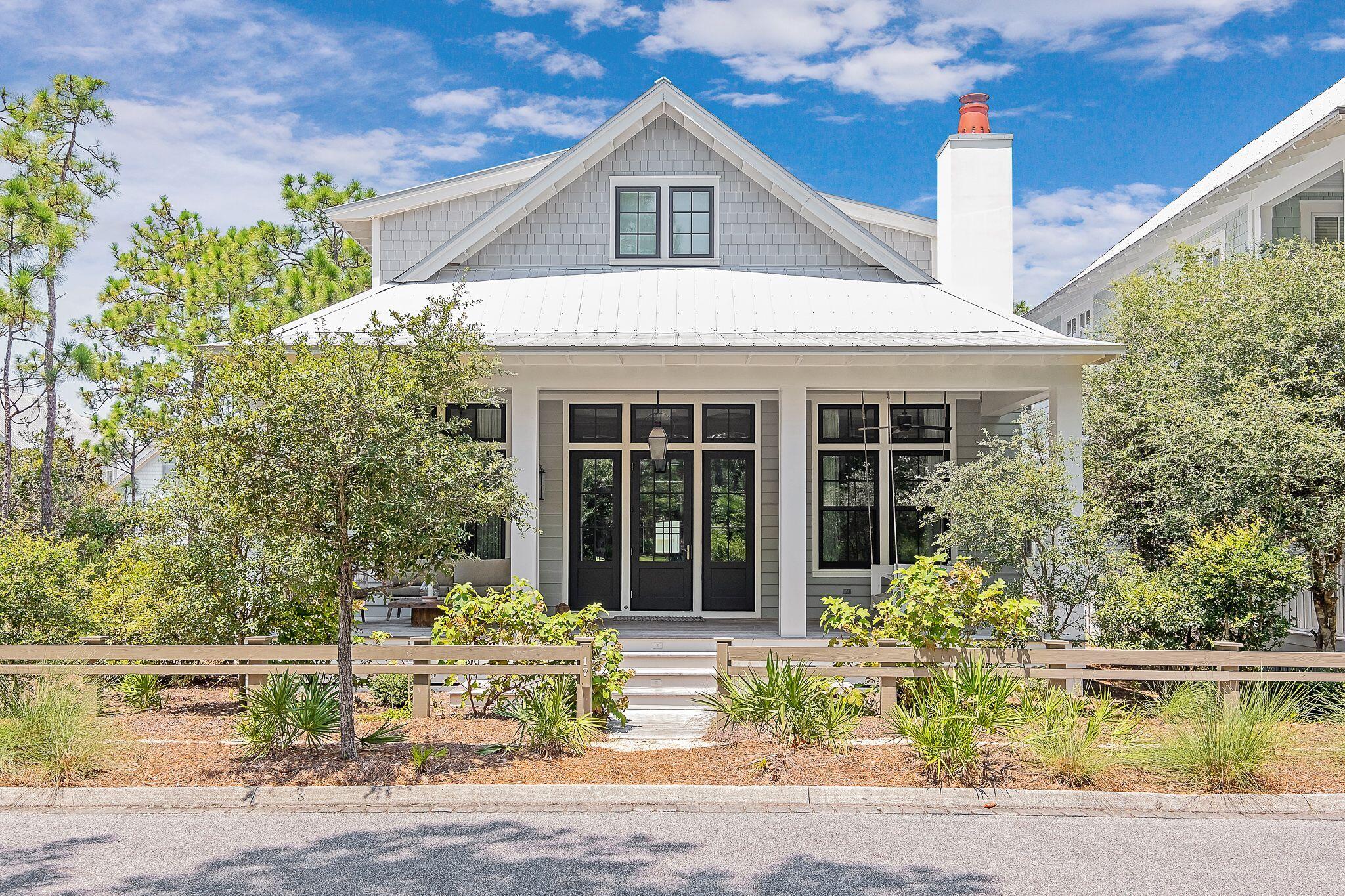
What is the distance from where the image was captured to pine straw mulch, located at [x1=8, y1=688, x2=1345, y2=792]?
669 cm

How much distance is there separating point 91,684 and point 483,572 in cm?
550

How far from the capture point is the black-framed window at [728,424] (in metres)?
14.0

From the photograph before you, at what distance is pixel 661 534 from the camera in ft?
45.4

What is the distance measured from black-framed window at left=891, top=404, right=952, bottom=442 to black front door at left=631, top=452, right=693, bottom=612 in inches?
114

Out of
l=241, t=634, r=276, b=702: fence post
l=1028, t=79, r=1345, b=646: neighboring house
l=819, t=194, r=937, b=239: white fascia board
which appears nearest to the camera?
l=241, t=634, r=276, b=702: fence post

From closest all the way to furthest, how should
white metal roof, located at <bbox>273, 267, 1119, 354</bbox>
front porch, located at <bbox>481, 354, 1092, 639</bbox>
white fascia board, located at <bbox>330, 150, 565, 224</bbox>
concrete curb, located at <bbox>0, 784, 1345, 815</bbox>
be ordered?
concrete curb, located at <bbox>0, 784, 1345, 815</bbox>, white metal roof, located at <bbox>273, 267, 1119, 354</bbox>, front porch, located at <bbox>481, 354, 1092, 639</bbox>, white fascia board, located at <bbox>330, 150, 565, 224</bbox>

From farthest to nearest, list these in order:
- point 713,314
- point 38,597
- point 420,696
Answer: point 713,314, point 38,597, point 420,696

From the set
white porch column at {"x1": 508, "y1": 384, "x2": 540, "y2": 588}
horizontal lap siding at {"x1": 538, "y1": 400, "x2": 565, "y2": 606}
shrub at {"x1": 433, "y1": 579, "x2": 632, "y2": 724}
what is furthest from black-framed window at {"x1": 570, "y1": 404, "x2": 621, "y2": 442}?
shrub at {"x1": 433, "y1": 579, "x2": 632, "y2": 724}

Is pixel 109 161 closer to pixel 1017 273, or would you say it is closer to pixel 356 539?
pixel 356 539

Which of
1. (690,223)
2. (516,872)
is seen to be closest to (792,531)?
(690,223)

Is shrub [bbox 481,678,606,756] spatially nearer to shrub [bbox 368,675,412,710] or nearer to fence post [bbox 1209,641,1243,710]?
shrub [bbox 368,675,412,710]

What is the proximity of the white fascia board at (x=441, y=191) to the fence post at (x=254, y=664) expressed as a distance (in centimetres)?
815

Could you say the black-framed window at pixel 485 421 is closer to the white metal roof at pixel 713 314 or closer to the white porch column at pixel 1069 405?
the white metal roof at pixel 713 314

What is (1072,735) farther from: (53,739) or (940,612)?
(53,739)
